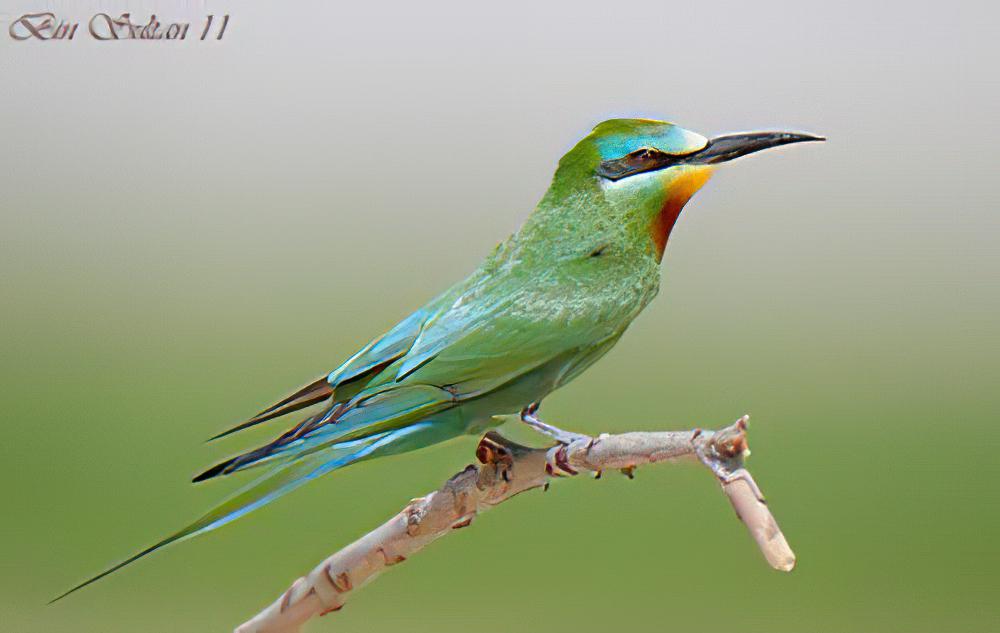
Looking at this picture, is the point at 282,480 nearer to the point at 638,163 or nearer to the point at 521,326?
the point at 521,326

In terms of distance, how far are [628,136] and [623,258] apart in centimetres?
15

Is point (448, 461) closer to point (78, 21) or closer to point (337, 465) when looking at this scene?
point (337, 465)

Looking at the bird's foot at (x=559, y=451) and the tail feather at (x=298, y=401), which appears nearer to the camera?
the bird's foot at (x=559, y=451)

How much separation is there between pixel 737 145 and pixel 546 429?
41 centimetres

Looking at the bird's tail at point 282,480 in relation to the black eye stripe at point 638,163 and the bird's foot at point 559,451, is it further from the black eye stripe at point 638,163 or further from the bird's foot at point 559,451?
the black eye stripe at point 638,163

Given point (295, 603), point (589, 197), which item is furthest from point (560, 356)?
point (295, 603)

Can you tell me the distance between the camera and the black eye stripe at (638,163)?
4.55 ft

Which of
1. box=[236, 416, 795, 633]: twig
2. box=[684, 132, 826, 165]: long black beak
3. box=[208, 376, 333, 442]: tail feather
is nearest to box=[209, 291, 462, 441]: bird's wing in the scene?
box=[208, 376, 333, 442]: tail feather

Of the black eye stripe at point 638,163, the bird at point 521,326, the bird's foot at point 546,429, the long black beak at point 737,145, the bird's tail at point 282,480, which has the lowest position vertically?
the bird's foot at point 546,429

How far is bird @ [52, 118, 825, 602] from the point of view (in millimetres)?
1255

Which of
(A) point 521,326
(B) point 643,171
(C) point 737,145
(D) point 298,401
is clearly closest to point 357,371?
(D) point 298,401

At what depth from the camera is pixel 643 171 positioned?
1389mm

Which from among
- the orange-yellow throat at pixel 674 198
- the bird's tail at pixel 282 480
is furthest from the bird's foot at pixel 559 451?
the orange-yellow throat at pixel 674 198

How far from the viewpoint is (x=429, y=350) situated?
1324 millimetres
